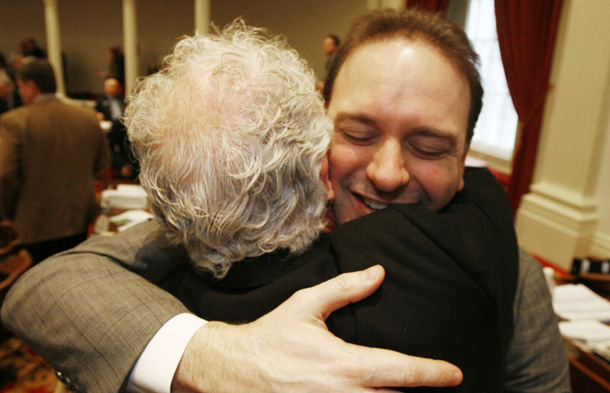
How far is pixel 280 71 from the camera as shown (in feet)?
3.03

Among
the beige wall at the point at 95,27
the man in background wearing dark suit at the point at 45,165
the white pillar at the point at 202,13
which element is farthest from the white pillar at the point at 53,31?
the man in background wearing dark suit at the point at 45,165

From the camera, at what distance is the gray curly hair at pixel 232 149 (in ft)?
2.79

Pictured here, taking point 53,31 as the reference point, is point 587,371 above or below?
below

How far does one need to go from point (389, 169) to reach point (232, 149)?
47cm

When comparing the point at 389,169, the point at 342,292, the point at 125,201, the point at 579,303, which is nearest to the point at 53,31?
the point at 125,201

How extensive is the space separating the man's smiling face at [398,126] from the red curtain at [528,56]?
328 cm

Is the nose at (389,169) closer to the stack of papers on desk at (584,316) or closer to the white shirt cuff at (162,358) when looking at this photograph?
the white shirt cuff at (162,358)

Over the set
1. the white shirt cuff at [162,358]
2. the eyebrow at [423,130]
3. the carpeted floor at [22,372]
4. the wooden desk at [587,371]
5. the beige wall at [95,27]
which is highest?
the beige wall at [95,27]

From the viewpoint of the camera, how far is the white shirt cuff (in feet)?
2.93

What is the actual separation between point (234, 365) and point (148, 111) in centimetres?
57

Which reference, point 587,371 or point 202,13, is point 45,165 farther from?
point 202,13

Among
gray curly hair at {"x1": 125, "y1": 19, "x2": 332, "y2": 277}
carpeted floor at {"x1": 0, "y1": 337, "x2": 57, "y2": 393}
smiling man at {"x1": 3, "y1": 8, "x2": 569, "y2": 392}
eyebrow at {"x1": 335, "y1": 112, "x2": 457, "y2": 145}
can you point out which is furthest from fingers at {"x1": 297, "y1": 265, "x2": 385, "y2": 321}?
carpeted floor at {"x1": 0, "y1": 337, "x2": 57, "y2": 393}

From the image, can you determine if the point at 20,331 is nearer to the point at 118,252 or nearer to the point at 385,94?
the point at 118,252

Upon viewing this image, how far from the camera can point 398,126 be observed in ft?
3.72
